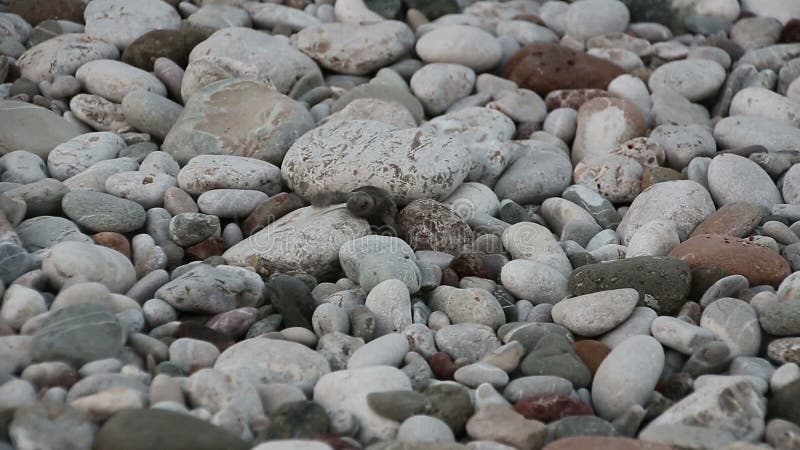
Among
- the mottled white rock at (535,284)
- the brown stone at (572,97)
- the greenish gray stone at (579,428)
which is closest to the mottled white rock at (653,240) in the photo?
the mottled white rock at (535,284)

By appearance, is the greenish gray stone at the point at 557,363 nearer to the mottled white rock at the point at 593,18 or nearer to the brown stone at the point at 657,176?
the brown stone at the point at 657,176

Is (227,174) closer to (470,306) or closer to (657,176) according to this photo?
(470,306)

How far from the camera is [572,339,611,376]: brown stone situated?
369 cm

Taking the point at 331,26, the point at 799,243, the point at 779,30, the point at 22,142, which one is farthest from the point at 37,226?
the point at 779,30

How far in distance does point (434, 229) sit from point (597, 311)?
3.41ft

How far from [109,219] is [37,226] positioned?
0.32 metres

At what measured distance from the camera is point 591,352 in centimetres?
373

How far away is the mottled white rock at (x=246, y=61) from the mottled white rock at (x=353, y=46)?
Result: 0.12 m

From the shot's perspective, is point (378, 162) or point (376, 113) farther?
point (376, 113)

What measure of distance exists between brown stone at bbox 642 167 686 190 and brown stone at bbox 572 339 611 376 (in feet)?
5.69

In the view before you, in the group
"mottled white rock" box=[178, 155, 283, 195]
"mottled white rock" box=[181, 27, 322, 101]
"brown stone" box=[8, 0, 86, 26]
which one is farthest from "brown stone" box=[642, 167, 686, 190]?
"brown stone" box=[8, 0, 86, 26]

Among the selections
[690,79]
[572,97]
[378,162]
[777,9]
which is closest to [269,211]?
[378,162]

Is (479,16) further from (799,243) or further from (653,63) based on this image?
(799,243)

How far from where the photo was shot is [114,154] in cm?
529
